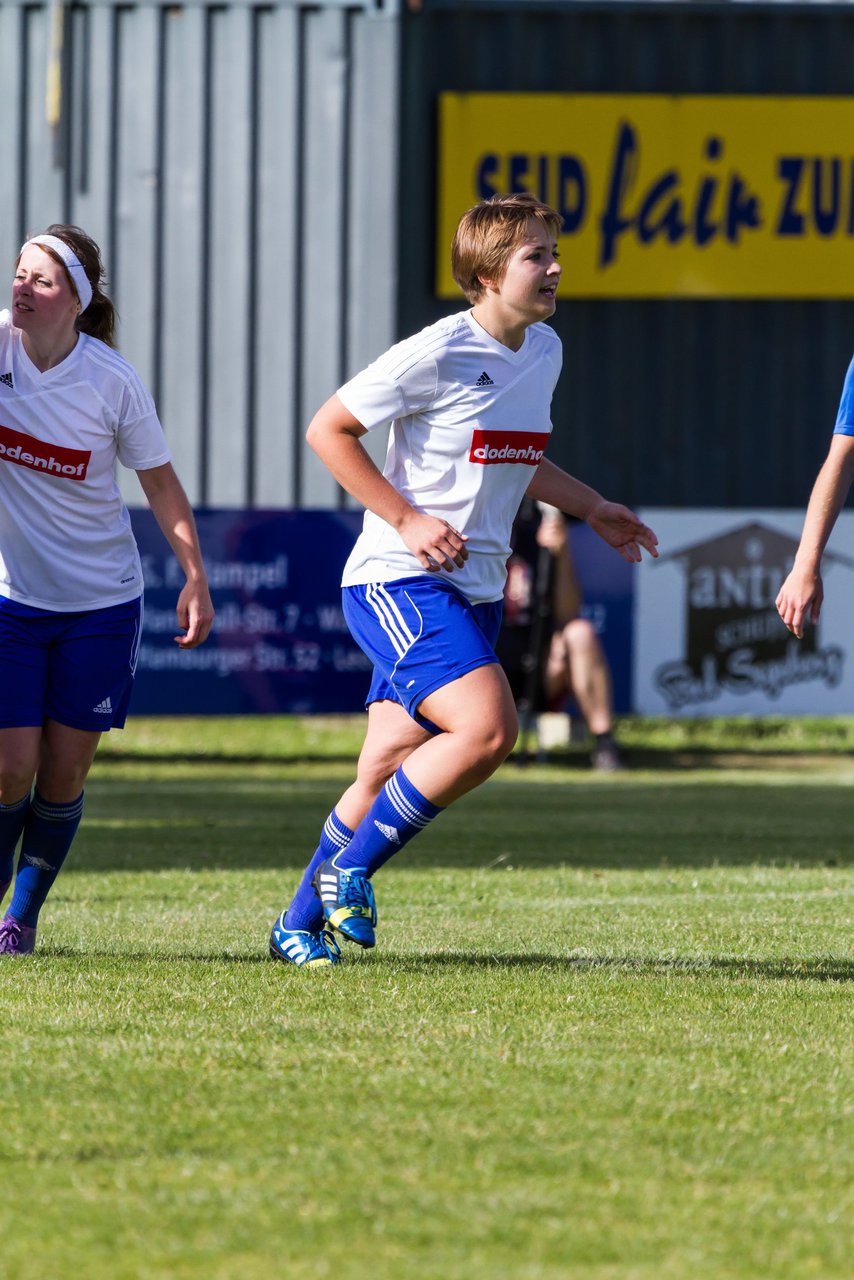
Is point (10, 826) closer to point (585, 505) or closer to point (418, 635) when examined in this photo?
point (418, 635)

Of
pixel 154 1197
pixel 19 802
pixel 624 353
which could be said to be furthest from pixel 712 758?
pixel 154 1197

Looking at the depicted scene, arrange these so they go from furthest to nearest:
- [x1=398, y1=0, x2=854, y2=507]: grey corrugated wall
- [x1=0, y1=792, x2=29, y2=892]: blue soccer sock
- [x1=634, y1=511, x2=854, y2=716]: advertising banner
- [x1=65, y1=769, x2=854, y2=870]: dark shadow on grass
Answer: [x1=398, y1=0, x2=854, y2=507]: grey corrugated wall < [x1=634, y1=511, x2=854, y2=716]: advertising banner < [x1=65, y1=769, x2=854, y2=870]: dark shadow on grass < [x1=0, y1=792, x2=29, y2=892]: blue soccer sock

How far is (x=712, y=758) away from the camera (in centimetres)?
1485

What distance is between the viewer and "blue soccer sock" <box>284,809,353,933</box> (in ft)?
16.3

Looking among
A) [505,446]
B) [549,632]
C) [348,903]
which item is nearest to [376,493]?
[505,446]

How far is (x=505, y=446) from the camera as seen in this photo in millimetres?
4832

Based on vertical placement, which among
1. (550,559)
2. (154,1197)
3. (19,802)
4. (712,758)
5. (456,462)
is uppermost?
(456,462)

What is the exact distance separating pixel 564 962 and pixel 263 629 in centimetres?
1031

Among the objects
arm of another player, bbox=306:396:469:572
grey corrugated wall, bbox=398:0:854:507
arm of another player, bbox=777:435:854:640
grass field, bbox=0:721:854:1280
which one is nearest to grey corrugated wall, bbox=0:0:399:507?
grey corrugated wall, bbox=398:0:854:507

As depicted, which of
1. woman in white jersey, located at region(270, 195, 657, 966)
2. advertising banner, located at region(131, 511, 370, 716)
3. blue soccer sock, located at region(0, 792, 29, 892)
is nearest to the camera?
woman in white jersey, located at region(270, 195, 657, 966)

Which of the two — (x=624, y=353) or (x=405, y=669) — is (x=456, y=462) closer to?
(x=405, y=669)

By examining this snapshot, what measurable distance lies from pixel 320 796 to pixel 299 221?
6.32 m

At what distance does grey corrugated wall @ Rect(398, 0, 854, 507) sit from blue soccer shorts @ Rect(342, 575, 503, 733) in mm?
11570

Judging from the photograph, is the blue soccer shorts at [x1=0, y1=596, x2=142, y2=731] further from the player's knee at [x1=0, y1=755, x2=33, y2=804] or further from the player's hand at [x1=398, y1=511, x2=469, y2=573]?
the player's hand at [x1=398, y1=511, x2=469, y2=573]
